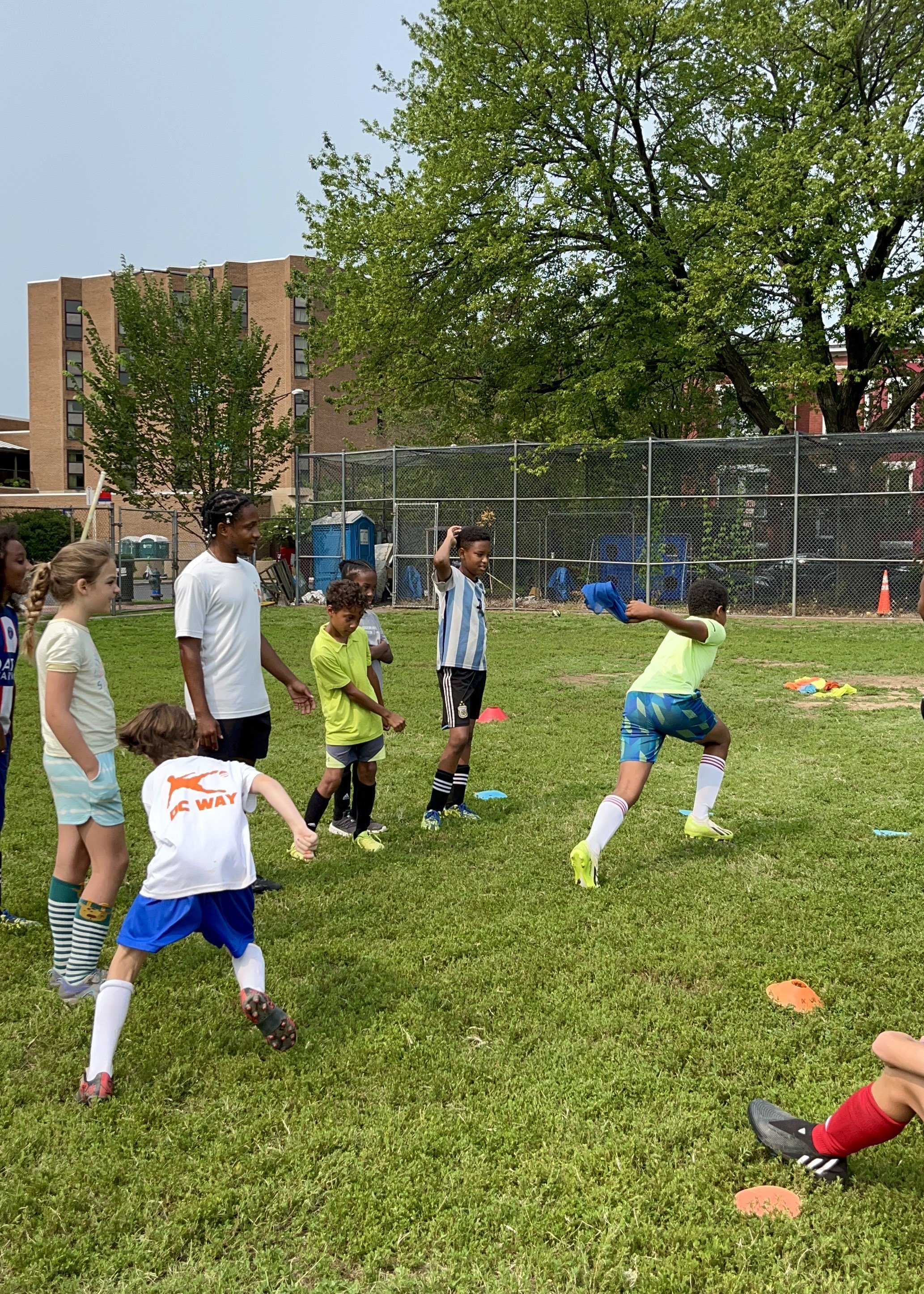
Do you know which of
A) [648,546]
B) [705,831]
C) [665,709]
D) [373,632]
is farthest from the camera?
[648,546]

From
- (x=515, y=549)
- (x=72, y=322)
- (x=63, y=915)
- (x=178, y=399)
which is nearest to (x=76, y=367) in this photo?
(x=72, y=322)

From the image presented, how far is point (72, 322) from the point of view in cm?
6288

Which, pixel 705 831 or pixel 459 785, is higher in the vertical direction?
pixel 459 785

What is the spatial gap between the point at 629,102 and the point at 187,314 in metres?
13.0

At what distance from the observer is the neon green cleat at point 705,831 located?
579cm

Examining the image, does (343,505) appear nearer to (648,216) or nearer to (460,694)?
(648,216)

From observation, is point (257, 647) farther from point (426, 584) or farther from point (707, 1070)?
point (426, 584)

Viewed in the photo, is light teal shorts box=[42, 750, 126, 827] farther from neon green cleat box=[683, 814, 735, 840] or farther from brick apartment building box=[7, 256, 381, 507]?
brick apartment building box=[7, 256, 381, 507]

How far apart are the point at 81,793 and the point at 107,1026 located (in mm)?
1008

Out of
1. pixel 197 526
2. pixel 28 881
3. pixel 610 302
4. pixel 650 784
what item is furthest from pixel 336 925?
pixel 197 526

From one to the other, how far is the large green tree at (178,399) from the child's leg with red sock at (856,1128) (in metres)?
26.7

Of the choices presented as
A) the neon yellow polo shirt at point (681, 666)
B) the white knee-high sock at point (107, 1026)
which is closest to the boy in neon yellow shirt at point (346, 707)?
the neon yellow polo shirt at point (681, 666)

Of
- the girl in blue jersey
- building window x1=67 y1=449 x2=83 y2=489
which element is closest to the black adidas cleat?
the girl in blue jersey

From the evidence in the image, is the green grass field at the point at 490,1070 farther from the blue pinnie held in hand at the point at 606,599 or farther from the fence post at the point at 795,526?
the fence post at the point at 795,526
